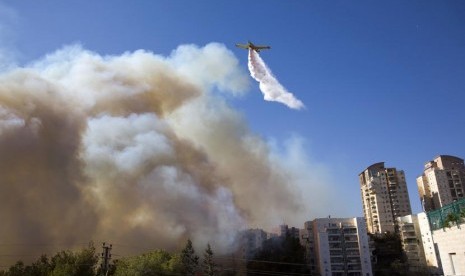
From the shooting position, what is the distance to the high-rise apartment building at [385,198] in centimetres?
14962

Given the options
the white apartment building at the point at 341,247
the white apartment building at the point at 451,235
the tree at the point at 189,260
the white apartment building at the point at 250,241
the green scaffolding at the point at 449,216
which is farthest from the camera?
the white apartment building at the point at 250,241

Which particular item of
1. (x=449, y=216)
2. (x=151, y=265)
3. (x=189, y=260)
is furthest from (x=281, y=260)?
(x=449, y=216)

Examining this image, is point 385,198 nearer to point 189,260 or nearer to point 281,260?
point 281,260

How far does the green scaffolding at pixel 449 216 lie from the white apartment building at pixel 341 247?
234 feet

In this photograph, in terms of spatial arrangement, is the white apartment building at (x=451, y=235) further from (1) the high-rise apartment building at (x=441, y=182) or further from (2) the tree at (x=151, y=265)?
(1) the high-rise apartment building at (x=441, y=182)

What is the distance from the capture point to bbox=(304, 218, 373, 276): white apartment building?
103062 millimetres

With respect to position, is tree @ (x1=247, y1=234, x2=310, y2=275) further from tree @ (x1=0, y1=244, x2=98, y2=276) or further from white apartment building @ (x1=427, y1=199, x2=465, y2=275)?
white apartment building @ (x1=427, y1=199, x2=465, y2=275)

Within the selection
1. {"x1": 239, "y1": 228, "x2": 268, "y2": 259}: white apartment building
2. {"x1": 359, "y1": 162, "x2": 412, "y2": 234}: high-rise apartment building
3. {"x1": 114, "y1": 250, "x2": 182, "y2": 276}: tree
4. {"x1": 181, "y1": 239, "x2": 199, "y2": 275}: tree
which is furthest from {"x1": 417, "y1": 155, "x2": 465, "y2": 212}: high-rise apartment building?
{"x1": 114, "y1": 250, "x2": 182, "y2": 276}: tree

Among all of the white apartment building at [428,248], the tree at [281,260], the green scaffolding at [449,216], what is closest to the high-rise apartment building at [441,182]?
the white apartment building at [428,248]

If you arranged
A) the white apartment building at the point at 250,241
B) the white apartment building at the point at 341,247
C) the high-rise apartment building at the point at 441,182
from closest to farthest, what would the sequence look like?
the white apartment building at the point at 341,247
the white apartment building at the point at 250,241
the high-rise apartment building at the point at 441,182

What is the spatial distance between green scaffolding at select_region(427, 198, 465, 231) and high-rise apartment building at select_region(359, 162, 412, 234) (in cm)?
11844

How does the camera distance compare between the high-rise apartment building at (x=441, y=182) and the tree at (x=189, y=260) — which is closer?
the tree at (x=189, y=260)

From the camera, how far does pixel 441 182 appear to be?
489 feet

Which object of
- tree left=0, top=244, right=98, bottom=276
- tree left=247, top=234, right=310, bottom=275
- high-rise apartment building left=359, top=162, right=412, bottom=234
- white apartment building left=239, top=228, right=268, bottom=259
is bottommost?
tree left=0, top=244, right=98, bottom=276
